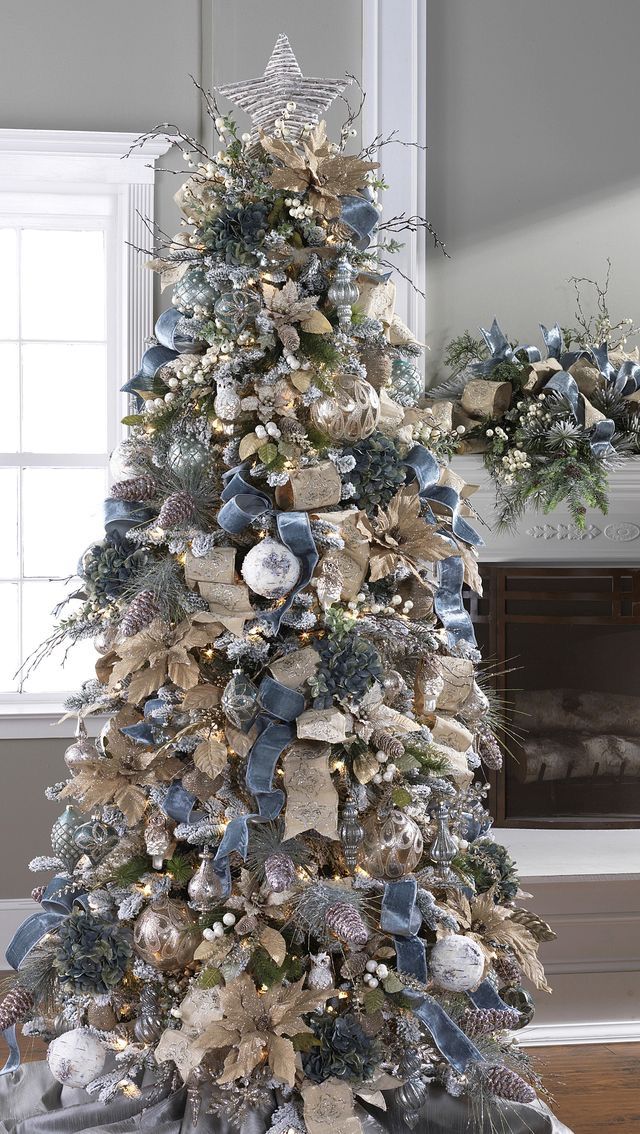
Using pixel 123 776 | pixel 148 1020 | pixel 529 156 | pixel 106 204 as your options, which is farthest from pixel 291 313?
pixel 106 204

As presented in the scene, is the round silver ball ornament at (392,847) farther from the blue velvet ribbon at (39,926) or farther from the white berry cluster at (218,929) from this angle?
the blue velvet ribbon at (39,926)

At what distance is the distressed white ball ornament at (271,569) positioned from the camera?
4.65 feet

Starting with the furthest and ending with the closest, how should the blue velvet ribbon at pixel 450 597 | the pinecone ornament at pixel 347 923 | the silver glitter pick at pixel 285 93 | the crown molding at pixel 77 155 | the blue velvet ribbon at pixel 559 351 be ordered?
the crown molding at pixel 77 155 < the blue velvet ribbon at pixel 559 351 < the blue velvet ribbon at pixel 450 597 < the silver glitter pick at pixel 285 93 < the pinecone ornament at pixel 347 923

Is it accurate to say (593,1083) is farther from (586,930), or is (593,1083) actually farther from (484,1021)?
(484,1021)

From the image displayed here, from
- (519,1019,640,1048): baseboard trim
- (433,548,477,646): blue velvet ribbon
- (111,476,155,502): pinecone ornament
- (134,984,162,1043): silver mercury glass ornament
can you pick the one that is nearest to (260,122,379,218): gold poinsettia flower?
(111,476,155,502): pinecone ornament

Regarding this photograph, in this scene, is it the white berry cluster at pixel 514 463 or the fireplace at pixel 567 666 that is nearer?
the white berry cluster at pixel 514 463

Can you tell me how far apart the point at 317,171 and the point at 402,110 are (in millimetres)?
1369

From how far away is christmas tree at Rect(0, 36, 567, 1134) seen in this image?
55.2 inches

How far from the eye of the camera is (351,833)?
144 centimetres

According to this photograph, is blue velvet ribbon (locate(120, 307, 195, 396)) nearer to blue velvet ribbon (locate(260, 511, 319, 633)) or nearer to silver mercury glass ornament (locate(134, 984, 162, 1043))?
blue velvet ribbon (locate(260, 511, 319, 633))

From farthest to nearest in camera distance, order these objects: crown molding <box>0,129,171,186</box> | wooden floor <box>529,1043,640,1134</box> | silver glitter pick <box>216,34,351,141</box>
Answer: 1. crown molding <box>0,129,171,186</box>
2. wooden floor <box>529,1043,640,1134</box>
3. silver glitter pick <box>216,34,351,141</box>

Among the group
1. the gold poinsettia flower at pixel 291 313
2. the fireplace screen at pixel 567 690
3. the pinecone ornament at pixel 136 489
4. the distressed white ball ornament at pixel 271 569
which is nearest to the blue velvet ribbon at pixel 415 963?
the distressed white ball ornament at pixel 271 569

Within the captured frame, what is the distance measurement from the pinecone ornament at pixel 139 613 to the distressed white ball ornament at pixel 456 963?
0.70 m

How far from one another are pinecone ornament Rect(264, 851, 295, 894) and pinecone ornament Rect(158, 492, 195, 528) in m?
0.55
